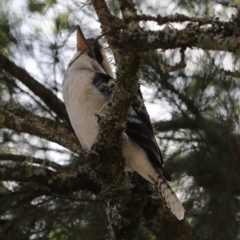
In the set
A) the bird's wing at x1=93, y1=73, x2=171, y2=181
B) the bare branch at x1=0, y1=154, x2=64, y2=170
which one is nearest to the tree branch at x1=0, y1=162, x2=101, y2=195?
the bare branch at x1=0, y1=154, x2=64, y2=170

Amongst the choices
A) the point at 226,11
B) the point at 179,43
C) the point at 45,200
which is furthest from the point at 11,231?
the point at 179,43

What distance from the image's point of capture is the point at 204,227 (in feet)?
10.0

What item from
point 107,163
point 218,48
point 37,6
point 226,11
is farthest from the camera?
point 37,6

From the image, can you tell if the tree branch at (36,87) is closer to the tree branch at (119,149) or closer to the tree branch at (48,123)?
the tree branch at (48,123)

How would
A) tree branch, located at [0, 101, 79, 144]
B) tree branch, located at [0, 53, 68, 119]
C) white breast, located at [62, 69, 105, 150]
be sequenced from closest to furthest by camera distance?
white breast, located at [62, 69, 105, 150] < tree branch, located at [0, 101, 79, 144] < tree branch, located at [0, 53, 68, 119]

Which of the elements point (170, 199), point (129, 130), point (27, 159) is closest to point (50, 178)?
point (27, 159)

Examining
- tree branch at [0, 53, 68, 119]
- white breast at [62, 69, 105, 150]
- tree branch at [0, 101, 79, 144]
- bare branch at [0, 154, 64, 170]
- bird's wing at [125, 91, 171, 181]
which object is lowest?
bird's wing at [125, 91, 171, 181]

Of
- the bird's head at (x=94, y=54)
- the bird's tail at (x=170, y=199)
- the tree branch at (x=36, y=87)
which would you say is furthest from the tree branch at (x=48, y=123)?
the bird's tail at (x=170, y=199)

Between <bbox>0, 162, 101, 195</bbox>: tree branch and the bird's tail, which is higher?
<bbox>0, 162, 101, 195</bbox>: tree branch

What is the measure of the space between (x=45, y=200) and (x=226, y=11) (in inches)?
50.8

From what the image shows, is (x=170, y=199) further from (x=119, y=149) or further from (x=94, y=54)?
(x=94, y=54)

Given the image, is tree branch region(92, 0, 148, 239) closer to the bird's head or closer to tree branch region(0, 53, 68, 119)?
the bird's head

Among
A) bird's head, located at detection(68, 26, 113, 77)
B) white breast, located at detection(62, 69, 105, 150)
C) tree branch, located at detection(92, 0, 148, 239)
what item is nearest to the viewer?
tree branch, located at detection(92, 0, 148, 239)

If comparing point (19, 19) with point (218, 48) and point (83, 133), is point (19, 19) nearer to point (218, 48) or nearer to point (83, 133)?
point (83, 133)
